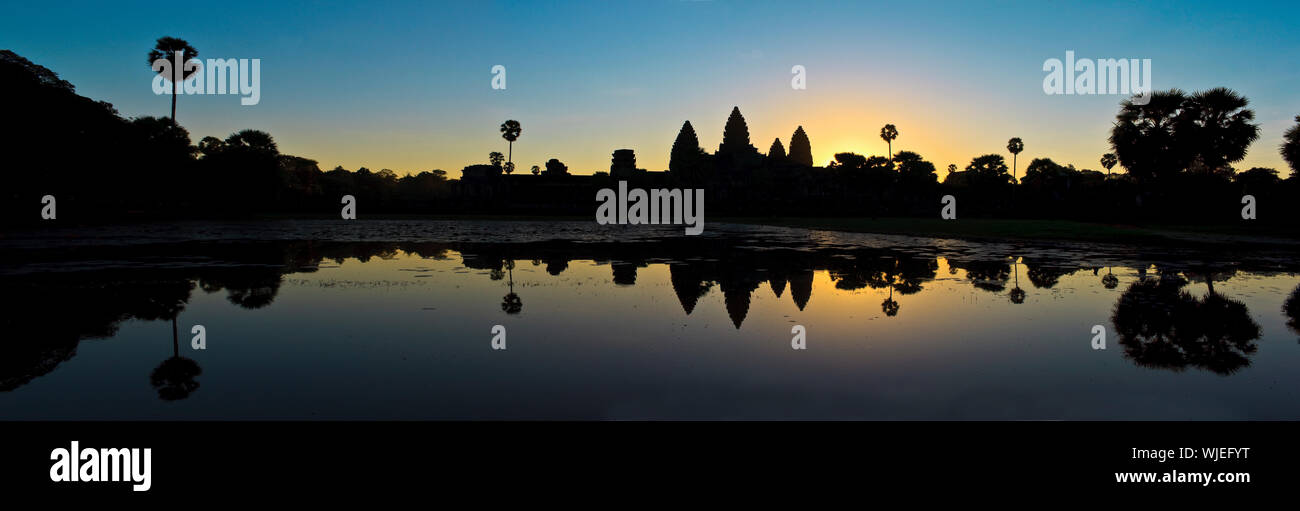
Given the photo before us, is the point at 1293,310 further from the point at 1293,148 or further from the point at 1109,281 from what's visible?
the point at 1293,148

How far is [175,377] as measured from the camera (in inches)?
227

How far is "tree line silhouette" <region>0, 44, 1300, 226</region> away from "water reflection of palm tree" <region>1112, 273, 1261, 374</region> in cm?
3993

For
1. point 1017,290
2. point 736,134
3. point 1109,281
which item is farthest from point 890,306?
point 736,134

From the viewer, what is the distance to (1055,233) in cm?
3288

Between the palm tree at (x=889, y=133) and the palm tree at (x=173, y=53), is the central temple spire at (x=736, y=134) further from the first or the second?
the palm tree at (x=173, y=53)

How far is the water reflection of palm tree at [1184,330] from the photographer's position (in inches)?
262

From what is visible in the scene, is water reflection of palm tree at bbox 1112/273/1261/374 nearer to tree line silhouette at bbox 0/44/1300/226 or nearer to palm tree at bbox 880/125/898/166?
tree line silhouette at bbox 0/44/1300/226

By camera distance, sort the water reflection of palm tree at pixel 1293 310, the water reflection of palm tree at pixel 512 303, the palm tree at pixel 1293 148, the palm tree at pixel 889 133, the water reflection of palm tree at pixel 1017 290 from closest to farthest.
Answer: the water reflection of palm tree at pixel 1293 310, the water reflection of palm tree at pixel 512 303, the water reflection of palm tree at pixel 1017 290, the palm tree at pixel 1293 148, the palm tree at pixel 889 133

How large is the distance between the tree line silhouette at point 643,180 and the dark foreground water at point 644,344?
3541cm

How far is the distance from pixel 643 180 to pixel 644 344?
92.3 m

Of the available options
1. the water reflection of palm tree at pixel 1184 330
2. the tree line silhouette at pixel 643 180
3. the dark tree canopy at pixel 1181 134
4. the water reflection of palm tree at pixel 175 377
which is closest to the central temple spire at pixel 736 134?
the tree line silhouette at pixel 643 180
